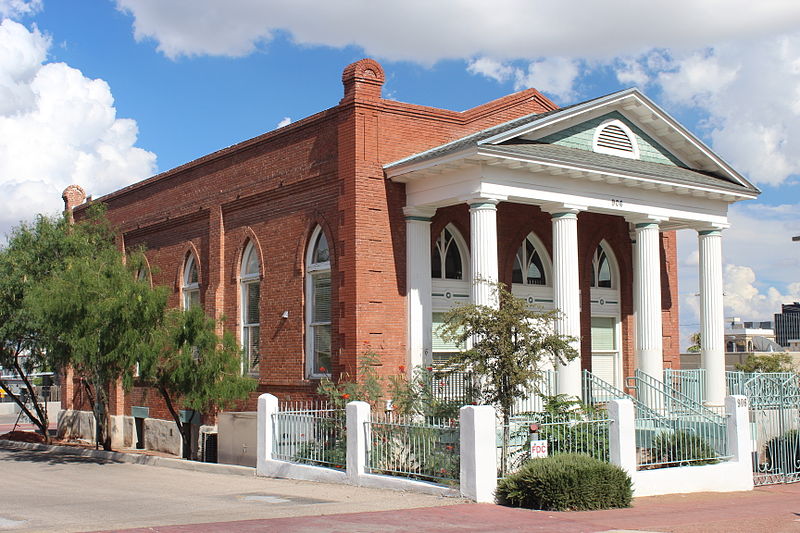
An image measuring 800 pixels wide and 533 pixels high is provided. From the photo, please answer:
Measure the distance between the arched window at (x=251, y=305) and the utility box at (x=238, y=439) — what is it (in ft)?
7.85

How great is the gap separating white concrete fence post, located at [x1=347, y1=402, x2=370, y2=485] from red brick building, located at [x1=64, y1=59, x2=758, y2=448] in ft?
11.2

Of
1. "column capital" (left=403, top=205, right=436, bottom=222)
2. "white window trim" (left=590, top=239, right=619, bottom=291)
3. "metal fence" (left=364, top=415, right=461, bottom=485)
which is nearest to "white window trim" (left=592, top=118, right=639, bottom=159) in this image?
"white window trim" (left=590, top=239, right=619, bottom=291)

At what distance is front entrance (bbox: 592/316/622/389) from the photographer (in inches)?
956

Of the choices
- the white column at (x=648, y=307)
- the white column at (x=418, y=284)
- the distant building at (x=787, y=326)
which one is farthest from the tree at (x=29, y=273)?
the distant building at (x=787, y=326)

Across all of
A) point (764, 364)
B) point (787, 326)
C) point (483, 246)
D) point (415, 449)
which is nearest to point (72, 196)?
point (483, 246)

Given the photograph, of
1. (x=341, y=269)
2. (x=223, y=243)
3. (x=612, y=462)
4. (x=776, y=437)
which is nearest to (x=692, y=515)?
(x=612, y=462)

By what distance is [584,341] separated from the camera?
23516 mm

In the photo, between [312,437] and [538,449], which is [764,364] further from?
[538,449]

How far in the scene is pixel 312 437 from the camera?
1744cm

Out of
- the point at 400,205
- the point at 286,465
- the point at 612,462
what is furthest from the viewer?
the point at 400,205

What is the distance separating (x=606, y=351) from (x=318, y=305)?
7723 mm

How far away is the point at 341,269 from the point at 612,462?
749 centimetres

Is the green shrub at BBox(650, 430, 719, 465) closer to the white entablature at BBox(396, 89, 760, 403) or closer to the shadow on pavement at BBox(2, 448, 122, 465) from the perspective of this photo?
the white entablature at BBox(396, 89, 760, 403)

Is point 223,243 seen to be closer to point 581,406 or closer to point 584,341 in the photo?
point 584,341
